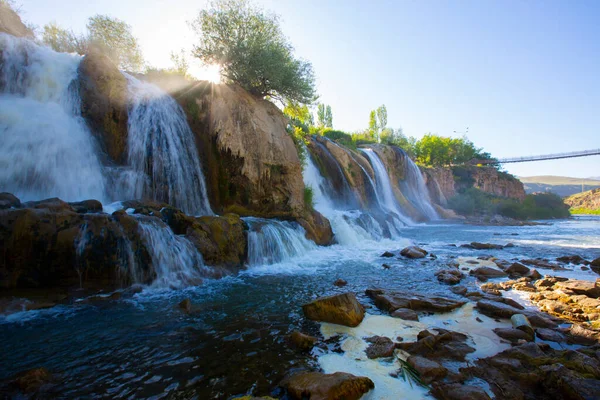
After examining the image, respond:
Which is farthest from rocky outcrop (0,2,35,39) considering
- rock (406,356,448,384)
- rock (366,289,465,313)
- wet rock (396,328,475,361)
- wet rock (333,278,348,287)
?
rock (406,356,448,384)

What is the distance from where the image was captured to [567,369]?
11.0ft

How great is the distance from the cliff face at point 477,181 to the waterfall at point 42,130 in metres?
43.5

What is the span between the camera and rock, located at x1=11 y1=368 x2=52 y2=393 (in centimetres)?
320

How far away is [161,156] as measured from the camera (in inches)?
432

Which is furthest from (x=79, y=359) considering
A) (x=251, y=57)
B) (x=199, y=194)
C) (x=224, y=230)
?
(x=251, y=57)

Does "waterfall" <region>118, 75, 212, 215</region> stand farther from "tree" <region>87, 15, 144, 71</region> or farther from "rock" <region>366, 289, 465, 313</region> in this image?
"tree" <region>87, 15, 144, 71</region>

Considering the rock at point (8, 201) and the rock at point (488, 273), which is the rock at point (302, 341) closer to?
the rock at point (8, 201)

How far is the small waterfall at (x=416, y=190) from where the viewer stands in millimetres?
34469

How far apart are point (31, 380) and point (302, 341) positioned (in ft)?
10.1

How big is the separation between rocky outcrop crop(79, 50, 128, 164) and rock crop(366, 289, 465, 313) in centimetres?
963

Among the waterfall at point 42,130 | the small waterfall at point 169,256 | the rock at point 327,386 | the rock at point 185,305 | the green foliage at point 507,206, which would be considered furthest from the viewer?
the green foliage at point 507,206

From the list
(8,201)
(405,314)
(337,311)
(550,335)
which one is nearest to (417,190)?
(405,314)

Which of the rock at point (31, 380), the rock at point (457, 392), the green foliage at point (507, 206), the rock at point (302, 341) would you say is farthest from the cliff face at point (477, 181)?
the rock at point (31, 380)

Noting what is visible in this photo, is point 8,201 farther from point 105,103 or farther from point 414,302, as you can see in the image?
point 414,302
